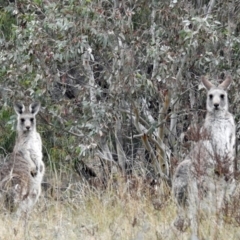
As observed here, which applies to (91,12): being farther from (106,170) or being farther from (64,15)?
(106,170)

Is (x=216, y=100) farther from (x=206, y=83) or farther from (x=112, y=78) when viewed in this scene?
(x=112, y=78)

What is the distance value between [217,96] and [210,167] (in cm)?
193

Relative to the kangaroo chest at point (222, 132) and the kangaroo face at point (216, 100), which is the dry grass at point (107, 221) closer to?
the kangaroo chest at point (222, 132)

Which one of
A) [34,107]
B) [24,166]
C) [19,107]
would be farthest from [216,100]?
[19,107]

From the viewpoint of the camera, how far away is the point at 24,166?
10.3 metres

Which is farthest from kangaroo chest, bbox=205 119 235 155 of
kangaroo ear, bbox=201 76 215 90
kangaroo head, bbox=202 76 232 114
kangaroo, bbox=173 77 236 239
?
kangaroo ear, bbox=201 76 215 90

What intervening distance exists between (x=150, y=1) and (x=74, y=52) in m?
1.13

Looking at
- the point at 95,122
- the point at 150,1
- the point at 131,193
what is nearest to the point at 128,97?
the point at 95,122

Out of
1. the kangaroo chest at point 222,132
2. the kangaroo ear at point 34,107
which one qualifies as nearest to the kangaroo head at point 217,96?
the kangaroo chest at point 222,132

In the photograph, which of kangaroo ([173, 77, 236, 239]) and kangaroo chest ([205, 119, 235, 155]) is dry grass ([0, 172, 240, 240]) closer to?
kangaroo ([173, 77, 236, 239])

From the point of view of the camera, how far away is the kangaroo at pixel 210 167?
711cm

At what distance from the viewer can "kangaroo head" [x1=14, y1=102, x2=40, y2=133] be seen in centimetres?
1055

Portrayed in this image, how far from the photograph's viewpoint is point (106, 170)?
35.1 feet

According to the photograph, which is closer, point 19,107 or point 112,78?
point 112,78
